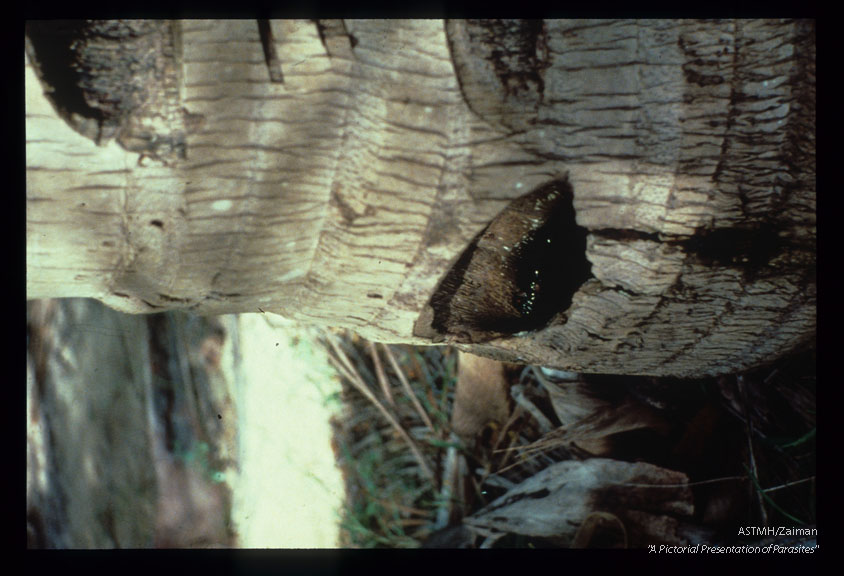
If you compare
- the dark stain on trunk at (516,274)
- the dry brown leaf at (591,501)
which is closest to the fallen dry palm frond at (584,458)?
the dry brown leaf at (591,501)

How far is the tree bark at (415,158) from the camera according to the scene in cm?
81

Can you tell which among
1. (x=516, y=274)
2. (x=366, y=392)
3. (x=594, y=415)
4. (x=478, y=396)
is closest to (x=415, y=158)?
(x=516, y=274)

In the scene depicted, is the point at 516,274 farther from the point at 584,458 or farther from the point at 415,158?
the point at 584,458

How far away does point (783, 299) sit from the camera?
3.33 ft

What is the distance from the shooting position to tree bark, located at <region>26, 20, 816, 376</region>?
81 cm

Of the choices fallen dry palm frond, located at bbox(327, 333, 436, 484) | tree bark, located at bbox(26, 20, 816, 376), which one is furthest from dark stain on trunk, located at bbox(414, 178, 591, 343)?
fallen dry palm frond, located at bbox(327, 333, 436, 484)

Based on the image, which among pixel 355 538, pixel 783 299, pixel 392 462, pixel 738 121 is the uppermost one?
pixel 738 121

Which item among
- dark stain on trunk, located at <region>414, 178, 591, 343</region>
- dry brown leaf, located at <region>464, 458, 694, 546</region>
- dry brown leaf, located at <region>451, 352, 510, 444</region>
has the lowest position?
dry brown leaf, located at <region>464, 458, 694, 546</region>

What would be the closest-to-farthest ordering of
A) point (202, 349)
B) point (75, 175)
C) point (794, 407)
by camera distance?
1. point (75, 175)
2. point (794, 407)
3. point (202, 349)

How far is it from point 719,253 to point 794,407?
0.64m

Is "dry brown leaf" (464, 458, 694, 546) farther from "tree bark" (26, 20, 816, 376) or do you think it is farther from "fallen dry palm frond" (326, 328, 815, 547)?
"tree bark" (26, 20, 816, 376)

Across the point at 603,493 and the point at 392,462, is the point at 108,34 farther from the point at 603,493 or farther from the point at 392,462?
the point at 392,462

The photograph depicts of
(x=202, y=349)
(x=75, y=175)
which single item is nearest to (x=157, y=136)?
(x=75, y=175)

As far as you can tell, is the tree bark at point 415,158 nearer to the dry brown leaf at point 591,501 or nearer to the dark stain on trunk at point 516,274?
the dark stain on trunk at point 516,274
